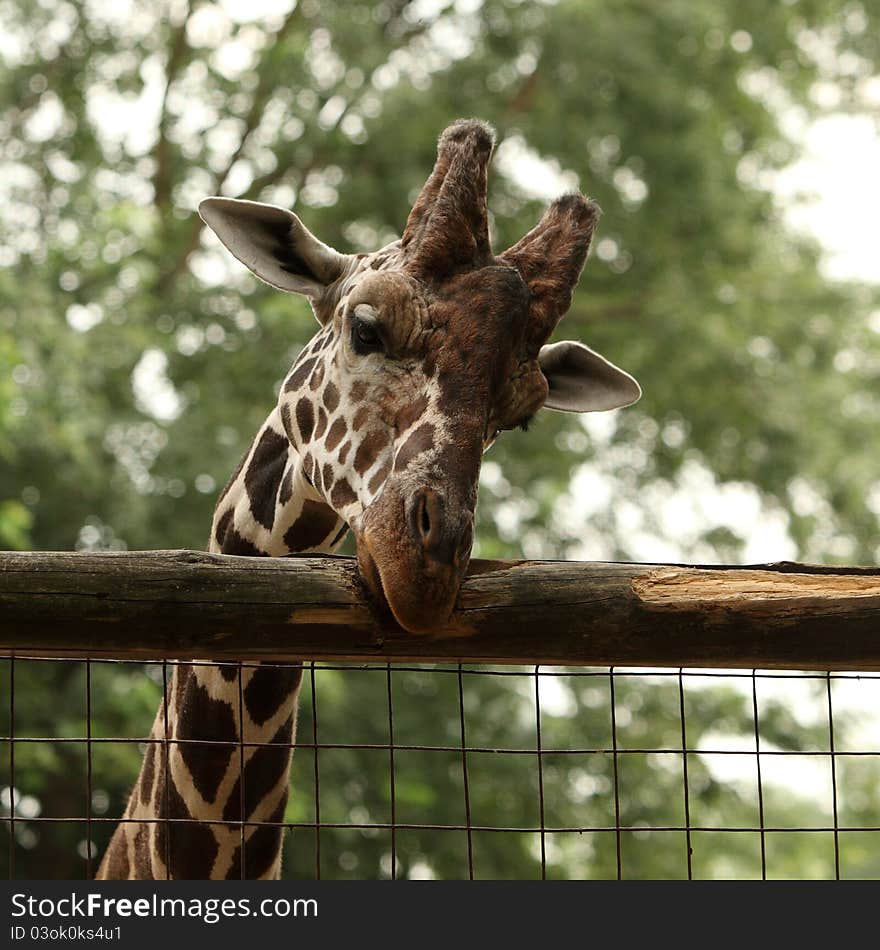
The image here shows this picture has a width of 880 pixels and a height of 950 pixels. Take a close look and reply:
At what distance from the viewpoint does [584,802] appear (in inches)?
420

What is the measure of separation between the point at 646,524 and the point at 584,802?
109 inches

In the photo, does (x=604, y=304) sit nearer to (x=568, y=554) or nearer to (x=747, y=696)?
(x=568, y=554)

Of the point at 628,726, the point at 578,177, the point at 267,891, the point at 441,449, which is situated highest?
the point at 578,177

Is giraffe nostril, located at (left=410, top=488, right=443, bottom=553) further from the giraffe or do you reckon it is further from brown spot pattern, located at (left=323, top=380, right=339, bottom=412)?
brown spot pattern, located at (left=323, top=380, right=339, bottom=412)

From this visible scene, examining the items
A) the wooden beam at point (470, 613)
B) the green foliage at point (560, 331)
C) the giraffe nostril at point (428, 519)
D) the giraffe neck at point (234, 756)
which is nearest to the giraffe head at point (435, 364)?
the giraffe nostril at point (428, 519)

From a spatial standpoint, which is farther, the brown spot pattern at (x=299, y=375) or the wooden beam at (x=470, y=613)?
the brown spot pattern at (x=299, y=375)

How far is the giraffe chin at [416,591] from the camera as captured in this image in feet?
8.13

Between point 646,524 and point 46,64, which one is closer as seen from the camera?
point 46,64

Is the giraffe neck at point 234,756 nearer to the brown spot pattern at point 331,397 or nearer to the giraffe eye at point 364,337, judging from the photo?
the brown spot pattern at point 331,397

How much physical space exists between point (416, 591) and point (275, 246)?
171 cm

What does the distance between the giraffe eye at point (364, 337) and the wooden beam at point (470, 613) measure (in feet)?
2.76

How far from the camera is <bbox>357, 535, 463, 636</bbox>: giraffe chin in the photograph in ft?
8.13

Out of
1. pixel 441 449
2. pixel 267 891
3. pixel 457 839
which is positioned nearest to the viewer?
pixel 267 891

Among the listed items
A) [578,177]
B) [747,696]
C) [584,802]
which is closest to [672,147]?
[578,177]
